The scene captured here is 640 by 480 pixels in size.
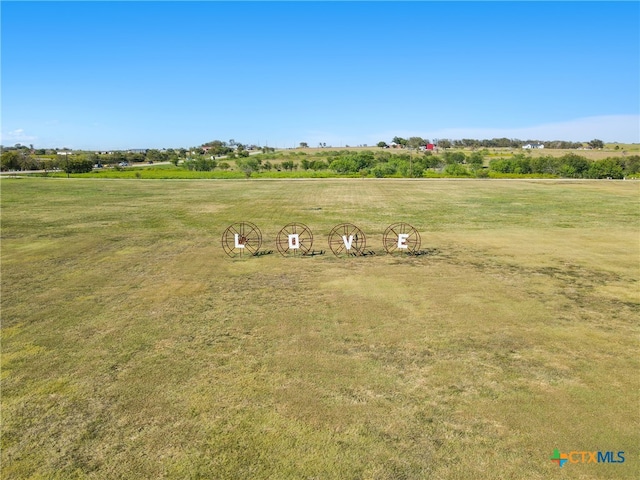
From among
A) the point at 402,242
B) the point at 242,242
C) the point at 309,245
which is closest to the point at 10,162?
the point at 309,245

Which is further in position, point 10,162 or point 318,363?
point 10,162

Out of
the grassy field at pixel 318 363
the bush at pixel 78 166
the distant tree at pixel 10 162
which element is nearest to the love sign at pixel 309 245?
the grassy field at pixel 318 363

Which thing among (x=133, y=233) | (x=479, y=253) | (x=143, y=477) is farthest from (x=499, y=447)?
(x=133, y=233)

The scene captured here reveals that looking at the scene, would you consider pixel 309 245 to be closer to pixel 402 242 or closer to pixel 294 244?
pixel 294 244

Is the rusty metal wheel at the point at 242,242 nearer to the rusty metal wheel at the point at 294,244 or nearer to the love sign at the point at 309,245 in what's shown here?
the love sign at the point at 309,245

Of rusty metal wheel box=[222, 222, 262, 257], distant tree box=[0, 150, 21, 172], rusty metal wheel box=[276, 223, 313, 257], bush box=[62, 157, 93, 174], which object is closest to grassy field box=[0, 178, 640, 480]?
rusty metal wheel box=[222, 222, 262, 257]

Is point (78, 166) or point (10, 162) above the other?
point (10, 162)
